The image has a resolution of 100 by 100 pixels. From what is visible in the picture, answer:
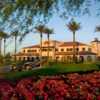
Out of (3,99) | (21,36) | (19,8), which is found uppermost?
(19,8)

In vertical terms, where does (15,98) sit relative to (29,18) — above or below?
below

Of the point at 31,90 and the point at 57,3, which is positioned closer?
the point at 31,90

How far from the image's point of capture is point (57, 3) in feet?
33.7

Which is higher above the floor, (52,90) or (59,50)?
(59,50)

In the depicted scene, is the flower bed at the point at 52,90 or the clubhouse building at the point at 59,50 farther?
the clubhouse building at the point at 59,50

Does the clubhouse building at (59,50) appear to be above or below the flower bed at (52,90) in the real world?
above

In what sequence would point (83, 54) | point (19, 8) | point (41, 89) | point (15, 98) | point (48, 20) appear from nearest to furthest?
point (15, 98)
point (41, 89)
point (19, 8)
point (48, 20)
point (83, 54)

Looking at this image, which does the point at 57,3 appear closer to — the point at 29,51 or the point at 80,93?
the point at 80,93

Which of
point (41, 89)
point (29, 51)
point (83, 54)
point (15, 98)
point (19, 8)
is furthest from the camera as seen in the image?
point (29, 51)

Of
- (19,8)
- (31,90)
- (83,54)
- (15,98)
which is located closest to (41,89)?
(31,90)

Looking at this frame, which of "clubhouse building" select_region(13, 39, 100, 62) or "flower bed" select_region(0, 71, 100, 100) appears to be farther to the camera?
"clubhouse building" select_region(13, 39, 100, 62)

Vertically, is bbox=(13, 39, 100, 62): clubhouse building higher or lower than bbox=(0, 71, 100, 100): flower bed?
higher

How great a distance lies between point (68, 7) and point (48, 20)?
2.21 feet

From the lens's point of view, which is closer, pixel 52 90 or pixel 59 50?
pixel 52 90
